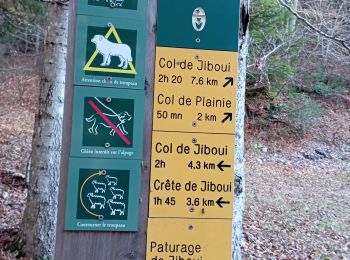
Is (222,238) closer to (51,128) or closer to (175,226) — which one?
(175,226)

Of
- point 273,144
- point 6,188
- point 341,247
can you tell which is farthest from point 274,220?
point 273,144

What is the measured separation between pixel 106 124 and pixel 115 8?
65 centimetres

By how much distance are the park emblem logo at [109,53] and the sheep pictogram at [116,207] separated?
0.70m

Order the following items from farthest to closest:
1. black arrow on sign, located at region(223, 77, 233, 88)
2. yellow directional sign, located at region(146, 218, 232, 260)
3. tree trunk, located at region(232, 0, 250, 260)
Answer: tree trunk, located at region(232, 0, 250, 260), black arrow on sign, located at region(223, 77, 233, 88), yellow directional sign, located at region(146, 218, 232, 260)

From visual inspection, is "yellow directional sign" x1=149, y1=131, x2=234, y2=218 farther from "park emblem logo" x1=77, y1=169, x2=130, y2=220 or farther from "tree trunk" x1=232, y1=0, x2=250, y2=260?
"tree trunk" x1=232, y1=0, x2=250, y2=260

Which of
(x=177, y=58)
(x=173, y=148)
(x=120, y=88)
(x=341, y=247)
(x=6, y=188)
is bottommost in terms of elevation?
(x=341, y=247)

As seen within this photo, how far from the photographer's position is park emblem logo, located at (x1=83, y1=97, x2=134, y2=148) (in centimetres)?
262

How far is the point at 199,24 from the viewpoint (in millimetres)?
2797

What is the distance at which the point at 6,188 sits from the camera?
380 inches

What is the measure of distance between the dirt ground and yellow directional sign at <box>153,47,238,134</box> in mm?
4285

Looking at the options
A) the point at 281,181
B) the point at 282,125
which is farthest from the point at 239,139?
the point at 282,125

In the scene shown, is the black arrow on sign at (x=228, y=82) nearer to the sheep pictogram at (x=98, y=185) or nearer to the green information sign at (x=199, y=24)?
the green information sign at (x=199, y=24)

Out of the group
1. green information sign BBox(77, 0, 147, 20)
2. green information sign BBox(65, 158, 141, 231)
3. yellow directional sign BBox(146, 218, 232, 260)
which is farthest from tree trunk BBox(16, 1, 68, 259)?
yellow directional sign BBox(146, 218, 232, 260)

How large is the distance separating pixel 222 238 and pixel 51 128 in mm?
3537
